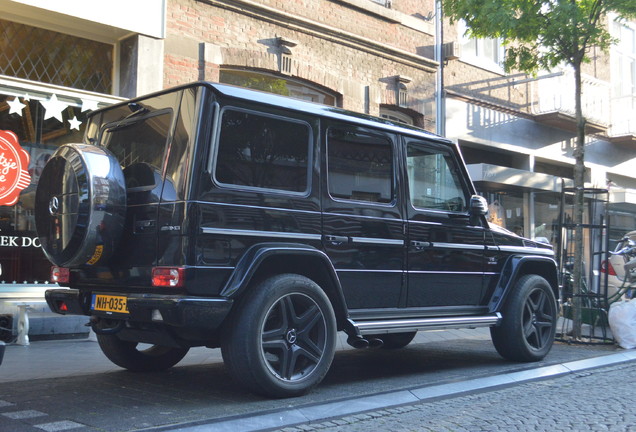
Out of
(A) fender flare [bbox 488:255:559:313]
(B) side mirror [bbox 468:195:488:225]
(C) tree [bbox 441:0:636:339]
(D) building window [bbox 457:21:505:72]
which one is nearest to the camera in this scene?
(B) side mirror [bbox 468:195:488:225]

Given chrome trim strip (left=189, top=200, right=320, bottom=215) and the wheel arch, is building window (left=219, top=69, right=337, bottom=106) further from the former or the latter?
the wheel arch

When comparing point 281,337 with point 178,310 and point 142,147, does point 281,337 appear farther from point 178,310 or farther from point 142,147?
point 142,147

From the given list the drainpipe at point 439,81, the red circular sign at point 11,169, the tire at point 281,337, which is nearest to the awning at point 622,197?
the drainpipe at point 439,81

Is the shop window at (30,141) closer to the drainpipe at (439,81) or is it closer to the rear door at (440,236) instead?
the rear door at (440,236)

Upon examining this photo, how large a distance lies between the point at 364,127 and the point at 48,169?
256cm

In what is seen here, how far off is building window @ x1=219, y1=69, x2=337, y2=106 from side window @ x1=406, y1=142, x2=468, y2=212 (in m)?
5.28

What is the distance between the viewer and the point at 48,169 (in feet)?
18.0

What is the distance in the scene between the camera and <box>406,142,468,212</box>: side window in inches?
261

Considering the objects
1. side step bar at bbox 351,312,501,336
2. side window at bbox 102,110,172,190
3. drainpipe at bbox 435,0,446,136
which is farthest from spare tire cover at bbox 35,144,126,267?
drainpipe at bbox 435,0,446,136

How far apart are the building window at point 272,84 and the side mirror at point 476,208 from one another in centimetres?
553

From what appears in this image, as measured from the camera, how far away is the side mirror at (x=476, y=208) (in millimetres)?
→ 6958

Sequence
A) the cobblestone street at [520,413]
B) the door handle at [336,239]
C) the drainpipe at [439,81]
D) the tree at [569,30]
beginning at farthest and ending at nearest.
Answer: the drainpipe at [439,81], the tree at [569,30], the door handle at [336,239], the cobblestone street at [520,413]

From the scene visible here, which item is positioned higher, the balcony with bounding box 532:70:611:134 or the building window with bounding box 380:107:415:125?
the balcony with bounding box 532:70:611:134

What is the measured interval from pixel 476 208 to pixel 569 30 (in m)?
4.44
